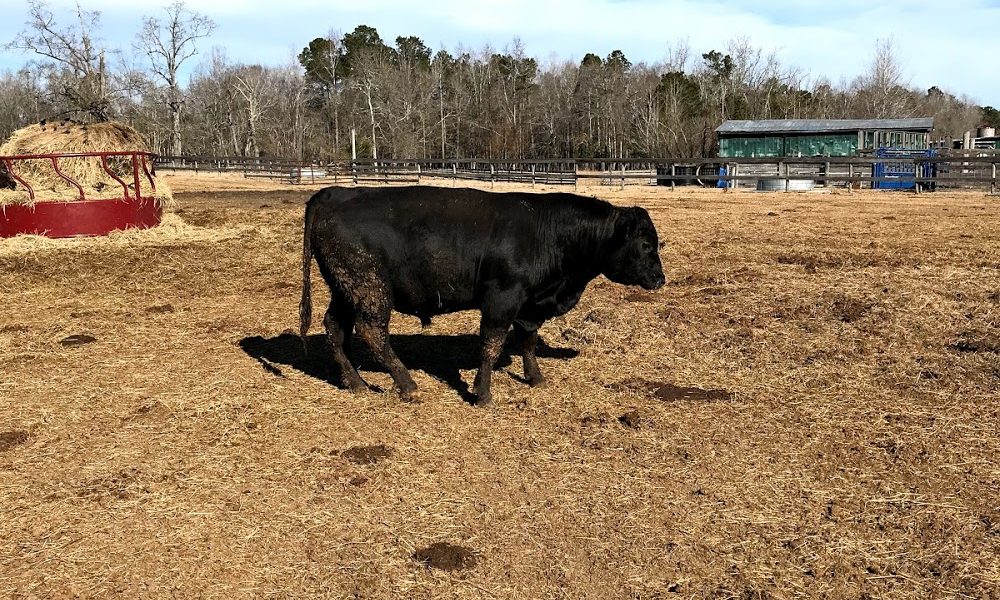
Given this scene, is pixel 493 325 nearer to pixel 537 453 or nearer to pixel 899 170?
pixel 537 453

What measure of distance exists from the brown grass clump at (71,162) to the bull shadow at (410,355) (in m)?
9.69

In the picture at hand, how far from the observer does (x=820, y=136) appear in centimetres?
4197

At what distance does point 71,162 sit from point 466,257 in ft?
44.7

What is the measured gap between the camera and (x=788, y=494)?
159 inches

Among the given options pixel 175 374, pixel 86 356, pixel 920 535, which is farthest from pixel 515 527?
pixel 86 356

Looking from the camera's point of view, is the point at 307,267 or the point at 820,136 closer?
the point at 307,267

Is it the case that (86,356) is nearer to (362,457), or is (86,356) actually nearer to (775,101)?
(362,457)

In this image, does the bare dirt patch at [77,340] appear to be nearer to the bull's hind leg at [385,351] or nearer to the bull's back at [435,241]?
the bull's back at [435,241]

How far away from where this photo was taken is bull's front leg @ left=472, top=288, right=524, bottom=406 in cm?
549

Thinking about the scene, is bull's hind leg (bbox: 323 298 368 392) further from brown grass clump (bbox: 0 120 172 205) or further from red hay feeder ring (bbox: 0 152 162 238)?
brown grass clump (bbox: 0 120 172 205)

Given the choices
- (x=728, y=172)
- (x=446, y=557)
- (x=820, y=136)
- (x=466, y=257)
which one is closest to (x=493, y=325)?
(x=466, y=257)

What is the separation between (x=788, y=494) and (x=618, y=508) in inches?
35.6

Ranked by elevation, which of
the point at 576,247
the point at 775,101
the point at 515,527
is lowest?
the point at 515,527

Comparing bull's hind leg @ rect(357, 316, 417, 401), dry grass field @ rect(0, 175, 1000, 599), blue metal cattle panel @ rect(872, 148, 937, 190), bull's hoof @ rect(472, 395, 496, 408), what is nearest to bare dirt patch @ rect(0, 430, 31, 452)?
dry grass field @ rect(0, 175, 1000, 599)
